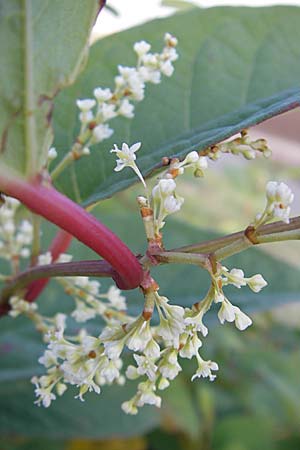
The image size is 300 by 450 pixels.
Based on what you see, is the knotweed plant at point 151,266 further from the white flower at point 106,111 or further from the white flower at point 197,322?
the white flower at point 106,111

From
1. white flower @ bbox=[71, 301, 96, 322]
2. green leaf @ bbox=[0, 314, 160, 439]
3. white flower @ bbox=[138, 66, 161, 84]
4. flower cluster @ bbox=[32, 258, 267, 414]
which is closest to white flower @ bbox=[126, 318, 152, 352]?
flower cluster @ bbox=[32, 258, 267, 414]

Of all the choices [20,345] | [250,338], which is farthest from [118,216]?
[250,338]

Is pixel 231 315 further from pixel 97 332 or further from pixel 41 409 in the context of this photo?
pixel 41 409

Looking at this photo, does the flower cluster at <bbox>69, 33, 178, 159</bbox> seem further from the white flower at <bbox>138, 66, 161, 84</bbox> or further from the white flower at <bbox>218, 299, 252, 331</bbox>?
the white flower at <bbox>218, 299, 252, 331</bbox>

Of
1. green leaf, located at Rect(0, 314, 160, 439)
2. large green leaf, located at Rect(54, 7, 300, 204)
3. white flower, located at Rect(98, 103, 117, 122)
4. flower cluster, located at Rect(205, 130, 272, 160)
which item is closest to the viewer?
flower cluster, located at Rect(205, 130, 272, 160)

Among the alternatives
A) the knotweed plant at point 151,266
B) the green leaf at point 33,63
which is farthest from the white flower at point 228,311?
the green leaf at point 33,63

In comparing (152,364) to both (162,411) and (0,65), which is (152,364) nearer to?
(0,65)
